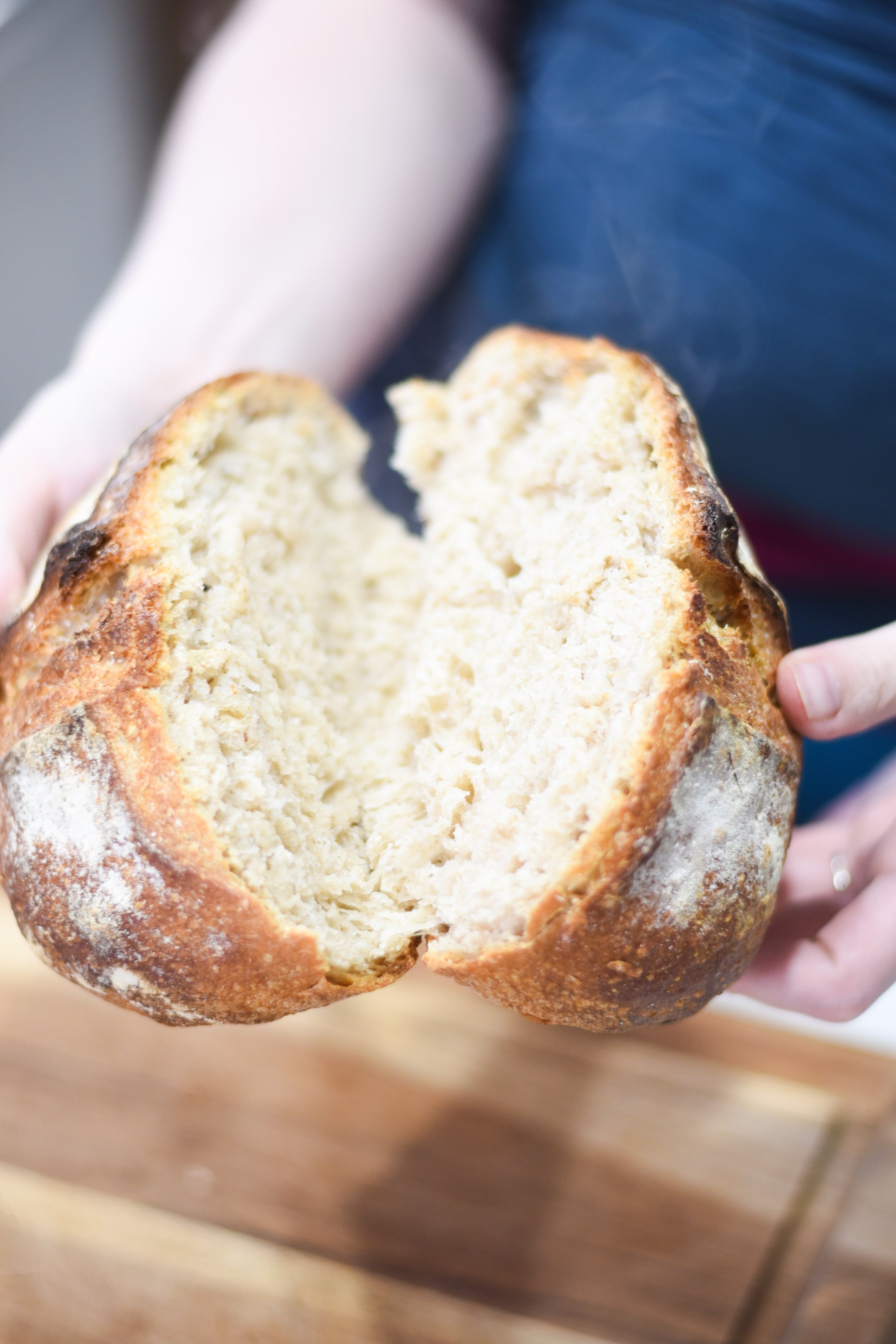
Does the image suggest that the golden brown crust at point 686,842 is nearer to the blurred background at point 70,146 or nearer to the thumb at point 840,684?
the thumb at point 840,684

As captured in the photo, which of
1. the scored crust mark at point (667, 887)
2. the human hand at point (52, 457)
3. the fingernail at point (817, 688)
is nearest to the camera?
the scored crust mark at point (667, 887)

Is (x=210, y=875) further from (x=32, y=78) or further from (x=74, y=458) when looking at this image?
(x=32, y=78)

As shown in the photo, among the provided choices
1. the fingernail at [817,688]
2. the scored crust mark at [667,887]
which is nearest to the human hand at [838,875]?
the fingernail at [817,688]

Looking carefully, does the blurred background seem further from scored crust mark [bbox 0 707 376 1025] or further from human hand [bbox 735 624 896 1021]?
human hand [bbox 735 624 896 1021]

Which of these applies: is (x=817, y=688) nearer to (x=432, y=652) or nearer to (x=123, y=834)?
(x=432, y=652)

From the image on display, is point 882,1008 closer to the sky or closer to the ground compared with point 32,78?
closer to the ground

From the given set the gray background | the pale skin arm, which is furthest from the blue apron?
the gray background

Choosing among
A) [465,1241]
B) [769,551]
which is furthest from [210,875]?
[769,551]
